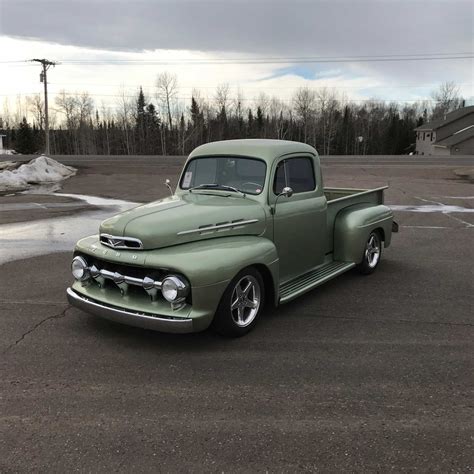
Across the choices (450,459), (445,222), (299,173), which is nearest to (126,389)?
(450,459)

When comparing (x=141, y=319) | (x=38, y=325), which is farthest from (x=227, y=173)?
(x=38, y=325)

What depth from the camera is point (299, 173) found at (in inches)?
229

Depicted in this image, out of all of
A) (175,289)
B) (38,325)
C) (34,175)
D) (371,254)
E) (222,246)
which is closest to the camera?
(175,289)

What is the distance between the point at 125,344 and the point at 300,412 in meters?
1.94

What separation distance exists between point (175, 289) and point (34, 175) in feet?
75.6

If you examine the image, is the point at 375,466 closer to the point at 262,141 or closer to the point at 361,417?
the point at 361,417

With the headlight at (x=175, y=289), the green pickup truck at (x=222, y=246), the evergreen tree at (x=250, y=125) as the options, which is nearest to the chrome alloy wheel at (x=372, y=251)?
the green pickup truck at (x=222, y=246)

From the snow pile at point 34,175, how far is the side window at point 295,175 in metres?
18.0

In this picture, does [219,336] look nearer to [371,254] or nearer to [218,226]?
[218,226]

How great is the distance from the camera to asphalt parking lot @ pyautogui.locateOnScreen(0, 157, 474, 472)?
297 cm

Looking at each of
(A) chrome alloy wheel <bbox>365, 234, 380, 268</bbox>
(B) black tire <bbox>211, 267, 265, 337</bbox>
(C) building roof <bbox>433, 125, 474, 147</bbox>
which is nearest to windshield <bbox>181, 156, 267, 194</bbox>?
(B) black tire <bbox>211, 267, 265, 337</bbox>

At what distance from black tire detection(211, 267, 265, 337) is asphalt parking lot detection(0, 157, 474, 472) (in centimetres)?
14

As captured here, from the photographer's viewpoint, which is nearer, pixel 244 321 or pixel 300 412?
pixel 300 412

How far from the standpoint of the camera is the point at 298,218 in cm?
556
